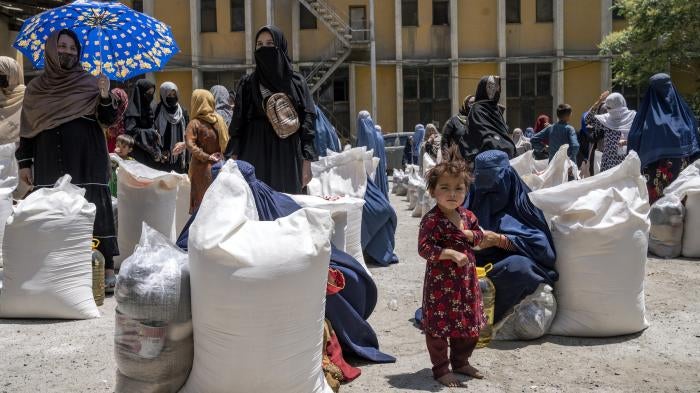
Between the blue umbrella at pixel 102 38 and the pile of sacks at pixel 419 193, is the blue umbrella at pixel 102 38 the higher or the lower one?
the higher one

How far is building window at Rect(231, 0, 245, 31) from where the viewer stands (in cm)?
2833

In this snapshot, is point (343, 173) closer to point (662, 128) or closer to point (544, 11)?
point (662, 128)

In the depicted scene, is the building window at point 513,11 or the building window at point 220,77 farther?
the building window at point 220,77

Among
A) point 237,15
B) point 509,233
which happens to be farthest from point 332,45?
point 509,233

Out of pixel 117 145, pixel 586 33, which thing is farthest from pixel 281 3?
pixel 117 145

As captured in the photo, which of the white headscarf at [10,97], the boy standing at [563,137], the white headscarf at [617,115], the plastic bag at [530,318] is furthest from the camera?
the boy standing at [563,137]

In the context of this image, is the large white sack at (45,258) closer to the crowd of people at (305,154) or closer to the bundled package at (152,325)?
the crowd of people at (305,154)

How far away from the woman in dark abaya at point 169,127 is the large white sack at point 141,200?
1284mm

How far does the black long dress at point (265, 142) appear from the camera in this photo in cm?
521

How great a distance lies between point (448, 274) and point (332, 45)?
24917mm

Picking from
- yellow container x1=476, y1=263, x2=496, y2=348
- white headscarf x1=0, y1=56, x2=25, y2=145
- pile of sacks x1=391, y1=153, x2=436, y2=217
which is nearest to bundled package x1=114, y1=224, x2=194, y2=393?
yellow container x1=476, y1=263, x2=496, y2=348

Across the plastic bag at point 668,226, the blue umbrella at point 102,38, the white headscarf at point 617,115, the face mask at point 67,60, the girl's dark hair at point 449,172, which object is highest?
the blue umbrella at point 102,38

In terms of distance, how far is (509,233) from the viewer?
14.1ft

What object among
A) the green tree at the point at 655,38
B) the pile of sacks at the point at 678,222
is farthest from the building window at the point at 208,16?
the pile of sacks at the point at 678,222
